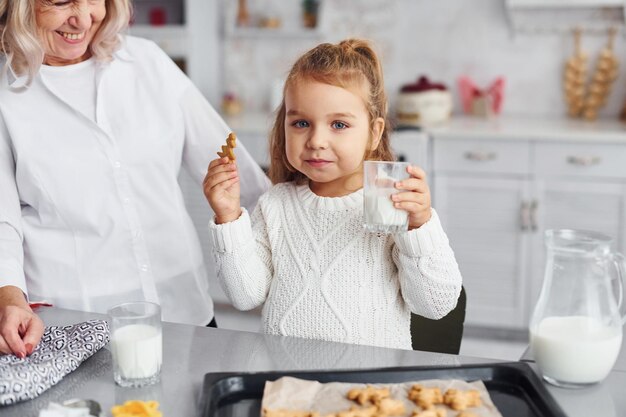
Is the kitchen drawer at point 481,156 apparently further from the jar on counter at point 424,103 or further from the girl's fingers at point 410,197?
the girl's fingers at point 410,197

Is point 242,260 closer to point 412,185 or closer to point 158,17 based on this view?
point 412,185

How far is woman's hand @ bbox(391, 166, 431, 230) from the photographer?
4.47 feet

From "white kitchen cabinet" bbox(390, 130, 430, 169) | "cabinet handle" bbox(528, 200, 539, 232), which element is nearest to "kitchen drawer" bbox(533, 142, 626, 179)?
"cabinet handle" bbox(528, 200, 539, 232)

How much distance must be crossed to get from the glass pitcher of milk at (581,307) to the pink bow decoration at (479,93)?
9.91 feet

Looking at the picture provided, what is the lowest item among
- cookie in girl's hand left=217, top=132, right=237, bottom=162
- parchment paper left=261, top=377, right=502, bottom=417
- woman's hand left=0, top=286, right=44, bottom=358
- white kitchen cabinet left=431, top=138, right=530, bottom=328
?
white kitchen cabinet left=431, top=138, right=530, bottom=328

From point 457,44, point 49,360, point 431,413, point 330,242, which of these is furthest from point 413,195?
point 457,44

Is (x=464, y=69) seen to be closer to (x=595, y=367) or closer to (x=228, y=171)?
(x=228, y=171)

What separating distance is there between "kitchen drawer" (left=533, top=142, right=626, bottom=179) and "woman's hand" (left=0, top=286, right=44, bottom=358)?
2624mm

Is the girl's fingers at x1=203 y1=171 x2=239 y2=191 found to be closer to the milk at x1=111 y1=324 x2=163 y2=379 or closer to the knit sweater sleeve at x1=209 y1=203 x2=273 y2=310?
the knit sweater sleeve at x1=209 y1=203 x2=273 y2=310

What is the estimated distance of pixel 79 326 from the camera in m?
1.44

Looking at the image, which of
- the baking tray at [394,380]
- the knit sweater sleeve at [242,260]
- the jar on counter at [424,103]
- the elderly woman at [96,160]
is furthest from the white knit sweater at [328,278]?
the jar on counter at [424,103]

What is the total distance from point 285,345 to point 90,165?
67cm

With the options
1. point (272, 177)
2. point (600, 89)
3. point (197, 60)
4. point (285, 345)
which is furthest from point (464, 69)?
point (285, 345)

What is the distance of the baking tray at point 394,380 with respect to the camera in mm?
1211
